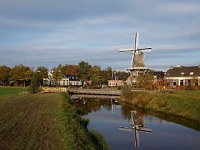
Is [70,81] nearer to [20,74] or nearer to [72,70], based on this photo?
[72,70]

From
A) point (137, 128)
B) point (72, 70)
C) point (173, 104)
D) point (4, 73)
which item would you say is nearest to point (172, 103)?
point (173, 104)

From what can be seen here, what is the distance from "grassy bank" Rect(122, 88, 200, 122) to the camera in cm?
3531

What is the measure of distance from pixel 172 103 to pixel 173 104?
0.51m

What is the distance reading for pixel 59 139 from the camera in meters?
15.9

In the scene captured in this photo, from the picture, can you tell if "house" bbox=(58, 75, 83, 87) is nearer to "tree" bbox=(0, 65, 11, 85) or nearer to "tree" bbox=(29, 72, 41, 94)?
"tree" bbox=(0, 65, 11, 85)

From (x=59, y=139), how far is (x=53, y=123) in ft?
19.2

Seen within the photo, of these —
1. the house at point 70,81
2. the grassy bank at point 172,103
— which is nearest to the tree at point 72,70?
the house at point 70,81

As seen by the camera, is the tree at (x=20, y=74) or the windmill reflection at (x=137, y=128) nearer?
the windmill reflection at (x=137, y=128)

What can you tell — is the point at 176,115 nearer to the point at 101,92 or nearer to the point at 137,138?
the point at 137,138

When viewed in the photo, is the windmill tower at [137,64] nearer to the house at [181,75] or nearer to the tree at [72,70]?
the house at [181,75]

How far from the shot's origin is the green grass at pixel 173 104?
35.1 meters

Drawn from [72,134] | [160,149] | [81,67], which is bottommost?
[160,149]

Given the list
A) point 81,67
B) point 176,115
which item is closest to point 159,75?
point 81,67

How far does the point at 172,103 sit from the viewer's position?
42.0 m
